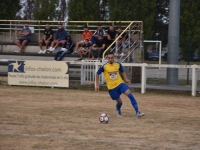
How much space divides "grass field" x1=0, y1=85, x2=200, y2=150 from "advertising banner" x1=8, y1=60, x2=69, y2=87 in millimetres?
2831

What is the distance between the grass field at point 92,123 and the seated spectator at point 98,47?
14.8 feet

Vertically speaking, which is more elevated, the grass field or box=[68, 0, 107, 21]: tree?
box=[68, 0, 107, 21]: tree

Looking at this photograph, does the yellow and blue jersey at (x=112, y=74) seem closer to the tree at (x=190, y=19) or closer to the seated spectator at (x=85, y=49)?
the seated spectator at (x=85, y=49)

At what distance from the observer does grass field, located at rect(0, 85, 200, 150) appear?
9.75 metres

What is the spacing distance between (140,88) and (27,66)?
5.25m

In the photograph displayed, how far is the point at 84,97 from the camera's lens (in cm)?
1853

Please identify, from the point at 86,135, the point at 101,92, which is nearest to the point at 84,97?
the point at 101,92

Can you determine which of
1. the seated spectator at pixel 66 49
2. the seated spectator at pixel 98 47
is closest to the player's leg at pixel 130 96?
the seated spectator at pixel 98 47

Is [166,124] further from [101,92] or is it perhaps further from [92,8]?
[92,8]

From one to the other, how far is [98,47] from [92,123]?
1174cm

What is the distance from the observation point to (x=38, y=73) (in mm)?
22328

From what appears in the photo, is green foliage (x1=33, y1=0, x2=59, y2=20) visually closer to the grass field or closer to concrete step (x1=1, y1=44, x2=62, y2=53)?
concrete step (x1=1, y1=44, x2=62, y2=53)

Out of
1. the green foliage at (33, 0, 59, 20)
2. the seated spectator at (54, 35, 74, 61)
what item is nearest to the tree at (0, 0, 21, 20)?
the green foliage at (33, 0, 59, 20)

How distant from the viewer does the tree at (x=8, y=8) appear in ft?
123
